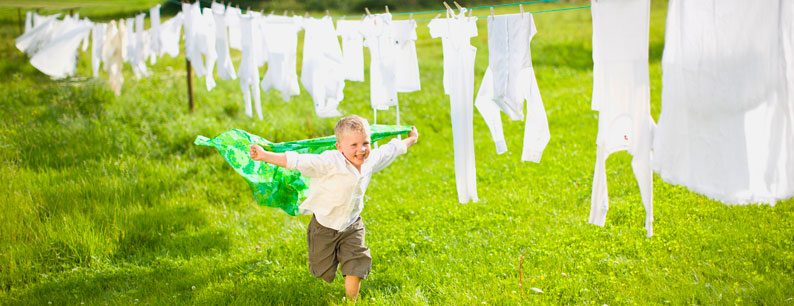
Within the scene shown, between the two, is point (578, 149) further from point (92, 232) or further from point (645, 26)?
point (92, 232)

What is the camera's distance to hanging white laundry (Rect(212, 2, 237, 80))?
5270 millimetres

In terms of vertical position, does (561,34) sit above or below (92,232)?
above

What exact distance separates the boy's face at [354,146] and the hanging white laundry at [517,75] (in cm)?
69

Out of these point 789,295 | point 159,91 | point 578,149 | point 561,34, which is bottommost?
point 789,295

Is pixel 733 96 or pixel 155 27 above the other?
pixel 155 27

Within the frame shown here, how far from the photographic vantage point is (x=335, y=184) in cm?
345

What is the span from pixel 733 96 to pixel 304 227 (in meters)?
3.59

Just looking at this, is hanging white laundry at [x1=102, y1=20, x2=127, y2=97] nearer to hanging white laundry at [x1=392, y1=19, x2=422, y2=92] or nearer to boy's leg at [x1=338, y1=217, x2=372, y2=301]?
hanging white laundry at [x1=392, y1=19, x2=422, y2=92]

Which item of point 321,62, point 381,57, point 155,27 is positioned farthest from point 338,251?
point 155,27

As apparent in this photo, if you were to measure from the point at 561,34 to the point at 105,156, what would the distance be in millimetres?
11155

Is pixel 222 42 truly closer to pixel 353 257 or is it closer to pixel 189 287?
pixel 189 287

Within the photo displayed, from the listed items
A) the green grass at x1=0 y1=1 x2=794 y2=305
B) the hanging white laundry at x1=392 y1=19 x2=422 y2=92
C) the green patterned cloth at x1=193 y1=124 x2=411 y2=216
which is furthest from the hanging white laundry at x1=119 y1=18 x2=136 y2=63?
the hanging white laundry at x1=392 y1=19 x2=422 y2=92

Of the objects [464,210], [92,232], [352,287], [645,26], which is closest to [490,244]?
[464,210]

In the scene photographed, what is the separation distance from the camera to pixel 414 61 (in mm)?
4316
